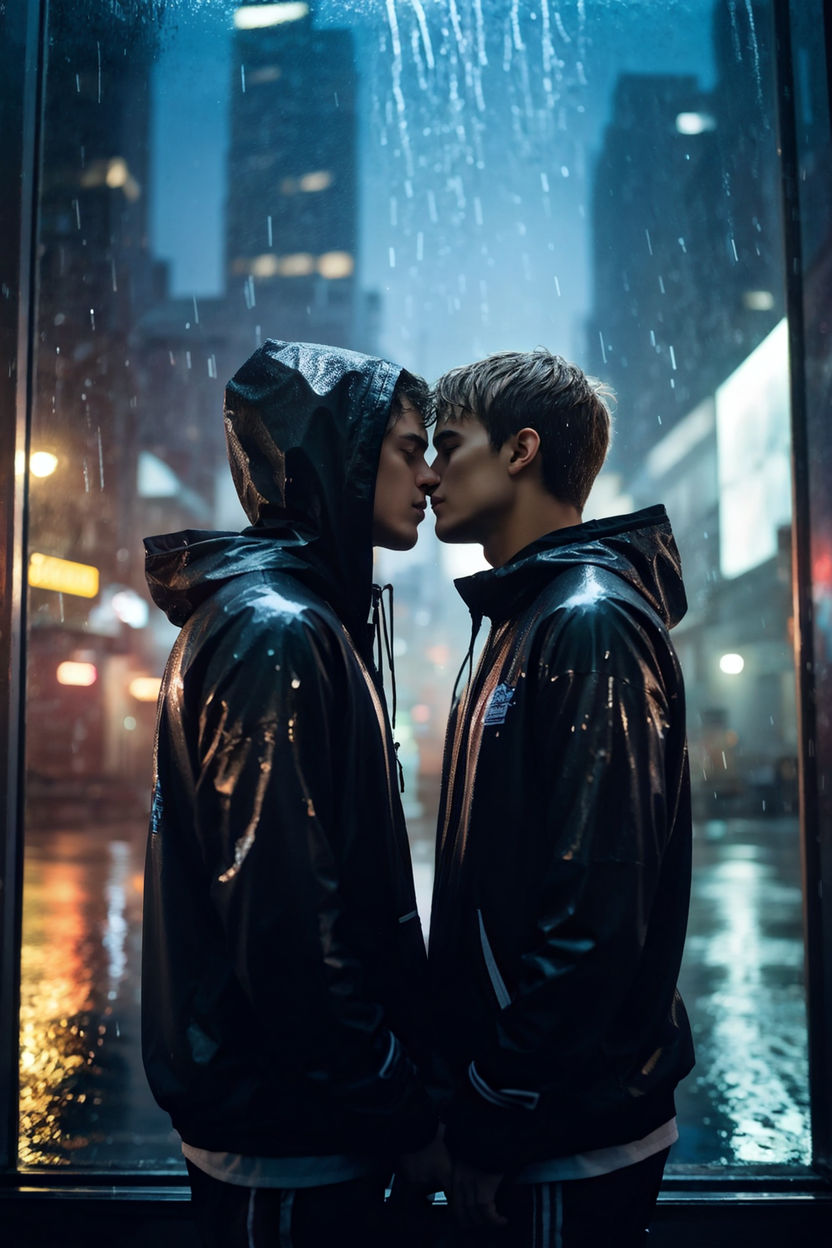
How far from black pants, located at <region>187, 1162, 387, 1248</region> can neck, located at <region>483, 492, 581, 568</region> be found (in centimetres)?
126

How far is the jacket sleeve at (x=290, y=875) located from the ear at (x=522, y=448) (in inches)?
27.7

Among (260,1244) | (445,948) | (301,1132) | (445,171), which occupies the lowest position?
(260,1244)

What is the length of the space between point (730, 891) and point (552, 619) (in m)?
11.4

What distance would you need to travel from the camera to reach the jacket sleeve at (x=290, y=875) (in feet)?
4.98

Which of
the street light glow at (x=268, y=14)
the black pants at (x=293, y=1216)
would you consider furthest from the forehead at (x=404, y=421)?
the street light glow at (x=268, y=14)

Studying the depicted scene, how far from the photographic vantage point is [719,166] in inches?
157

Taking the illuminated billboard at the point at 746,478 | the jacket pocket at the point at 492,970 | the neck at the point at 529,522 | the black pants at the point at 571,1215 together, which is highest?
the illuminated billboard at the point at 746,478

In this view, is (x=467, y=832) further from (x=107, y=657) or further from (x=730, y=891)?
(x=107, y=657)

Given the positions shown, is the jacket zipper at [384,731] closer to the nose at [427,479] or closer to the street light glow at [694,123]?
the nose at [427,479]

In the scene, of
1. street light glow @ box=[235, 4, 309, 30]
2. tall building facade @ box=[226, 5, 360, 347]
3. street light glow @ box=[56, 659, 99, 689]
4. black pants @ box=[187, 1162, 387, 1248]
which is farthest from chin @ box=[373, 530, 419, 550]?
street light glow @ box=[56, 659, 99, 689]

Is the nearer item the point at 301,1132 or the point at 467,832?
the point at 301,1132

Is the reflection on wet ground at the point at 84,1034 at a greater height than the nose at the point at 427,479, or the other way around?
the nose at the point at 427,479

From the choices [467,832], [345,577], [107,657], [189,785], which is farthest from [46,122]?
[107,657]

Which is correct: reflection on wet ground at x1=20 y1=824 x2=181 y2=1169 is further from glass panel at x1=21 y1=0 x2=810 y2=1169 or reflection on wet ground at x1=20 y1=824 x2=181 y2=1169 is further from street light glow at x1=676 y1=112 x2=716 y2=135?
street light glow at x1=676 y1=112 x2=716 y2=135
